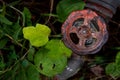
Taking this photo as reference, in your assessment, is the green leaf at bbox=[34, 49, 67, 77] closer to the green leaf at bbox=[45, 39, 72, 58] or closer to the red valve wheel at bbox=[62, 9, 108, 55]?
the green leaf at bbox=[45, 39, 72, 58]

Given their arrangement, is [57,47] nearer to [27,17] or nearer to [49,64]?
[49,64]

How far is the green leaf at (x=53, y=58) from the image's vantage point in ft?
4.31

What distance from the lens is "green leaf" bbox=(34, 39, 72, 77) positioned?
4.31ft

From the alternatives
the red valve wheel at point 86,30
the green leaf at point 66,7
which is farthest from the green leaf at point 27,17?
the red valve wheel at point 86,30

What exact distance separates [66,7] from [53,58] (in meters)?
0.24

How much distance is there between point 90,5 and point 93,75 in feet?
1.55

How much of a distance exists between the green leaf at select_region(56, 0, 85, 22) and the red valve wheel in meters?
0.14

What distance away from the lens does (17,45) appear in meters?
1.45

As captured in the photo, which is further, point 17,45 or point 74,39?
point 17,45

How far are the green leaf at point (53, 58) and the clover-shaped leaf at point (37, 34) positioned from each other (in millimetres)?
70

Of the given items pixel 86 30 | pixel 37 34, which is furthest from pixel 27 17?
pixel 86 30

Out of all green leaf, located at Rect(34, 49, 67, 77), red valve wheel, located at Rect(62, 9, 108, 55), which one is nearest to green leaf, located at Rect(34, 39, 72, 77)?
green leaf, located at Rect(34, 49, 67, 77)

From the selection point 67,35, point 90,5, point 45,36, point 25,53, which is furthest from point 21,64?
point 90,5

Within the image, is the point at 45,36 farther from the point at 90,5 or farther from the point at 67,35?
the point at 90,5
